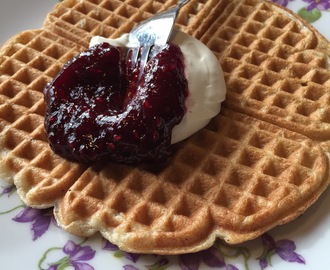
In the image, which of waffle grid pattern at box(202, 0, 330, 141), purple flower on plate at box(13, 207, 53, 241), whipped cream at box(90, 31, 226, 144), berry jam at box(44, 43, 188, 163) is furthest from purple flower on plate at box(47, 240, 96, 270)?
waffle grid pattern at box(202, 0, 330, 141)

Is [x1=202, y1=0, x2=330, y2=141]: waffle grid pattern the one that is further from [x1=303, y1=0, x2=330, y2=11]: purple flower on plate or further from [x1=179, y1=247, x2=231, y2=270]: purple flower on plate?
[x1=179, y1=247, x2=231, y2=270]: purple flower on plate

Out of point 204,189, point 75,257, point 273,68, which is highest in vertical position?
point 273,68

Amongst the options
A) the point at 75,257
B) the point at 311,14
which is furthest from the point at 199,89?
the point at 311,14

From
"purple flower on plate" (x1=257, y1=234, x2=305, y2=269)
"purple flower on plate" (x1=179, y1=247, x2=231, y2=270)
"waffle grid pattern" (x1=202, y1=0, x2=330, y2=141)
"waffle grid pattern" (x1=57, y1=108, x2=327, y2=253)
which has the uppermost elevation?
"waffle grid pattern" (x1=202, y1=0, x2=330, y2=141)

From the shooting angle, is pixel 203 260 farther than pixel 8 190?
No

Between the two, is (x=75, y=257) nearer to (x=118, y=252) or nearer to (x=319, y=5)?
(x=118, y=252)

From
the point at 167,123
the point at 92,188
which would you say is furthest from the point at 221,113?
the point at 92,188

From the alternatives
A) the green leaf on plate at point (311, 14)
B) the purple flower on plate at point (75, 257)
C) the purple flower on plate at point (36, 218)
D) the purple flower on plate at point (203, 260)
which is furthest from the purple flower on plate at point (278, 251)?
the green leaf on plate at point (311, 14)
